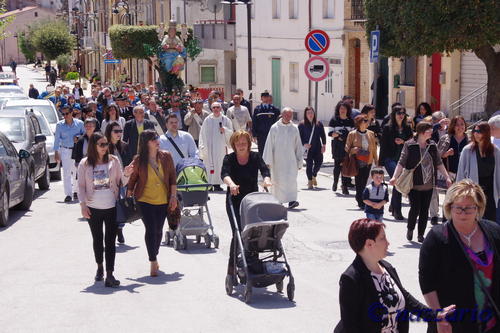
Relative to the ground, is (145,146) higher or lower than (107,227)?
higher

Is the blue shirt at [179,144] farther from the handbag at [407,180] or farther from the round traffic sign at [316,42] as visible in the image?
the round traffic sign at [316,42]

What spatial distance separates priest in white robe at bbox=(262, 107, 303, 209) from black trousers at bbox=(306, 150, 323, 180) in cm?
241

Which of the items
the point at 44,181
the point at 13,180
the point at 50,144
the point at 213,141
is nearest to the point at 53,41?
→ the point at 50,144

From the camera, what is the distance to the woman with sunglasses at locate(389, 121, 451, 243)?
12656 mm

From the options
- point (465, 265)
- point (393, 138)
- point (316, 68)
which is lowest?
point (393, 138)

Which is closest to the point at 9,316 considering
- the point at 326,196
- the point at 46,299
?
the point at 46,299

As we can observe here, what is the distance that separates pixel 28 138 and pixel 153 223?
338 inches

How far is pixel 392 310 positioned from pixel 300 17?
1395 inches

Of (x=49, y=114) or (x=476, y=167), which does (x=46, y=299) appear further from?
(x=49, y=114)

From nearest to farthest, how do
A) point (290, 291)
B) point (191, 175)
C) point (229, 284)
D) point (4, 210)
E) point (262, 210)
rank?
point (262, 210)
point (290, 291)
point (229, 284)
point (191, 175)
point (4, 210)

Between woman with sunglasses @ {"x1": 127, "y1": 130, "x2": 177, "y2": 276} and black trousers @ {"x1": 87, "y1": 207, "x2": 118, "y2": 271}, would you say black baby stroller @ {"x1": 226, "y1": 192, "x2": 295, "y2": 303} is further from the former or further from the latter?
black trousers @ {"x1": 87, "y1": 207, "x2": 118, "y2": 271}

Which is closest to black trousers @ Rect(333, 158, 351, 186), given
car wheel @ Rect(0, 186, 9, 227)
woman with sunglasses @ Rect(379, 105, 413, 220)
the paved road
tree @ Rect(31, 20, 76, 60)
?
woman with sunglasses @ Rect(379, 105, 413, 220)

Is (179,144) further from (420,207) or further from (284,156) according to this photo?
(420,207)

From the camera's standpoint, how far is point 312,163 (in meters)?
18.7
